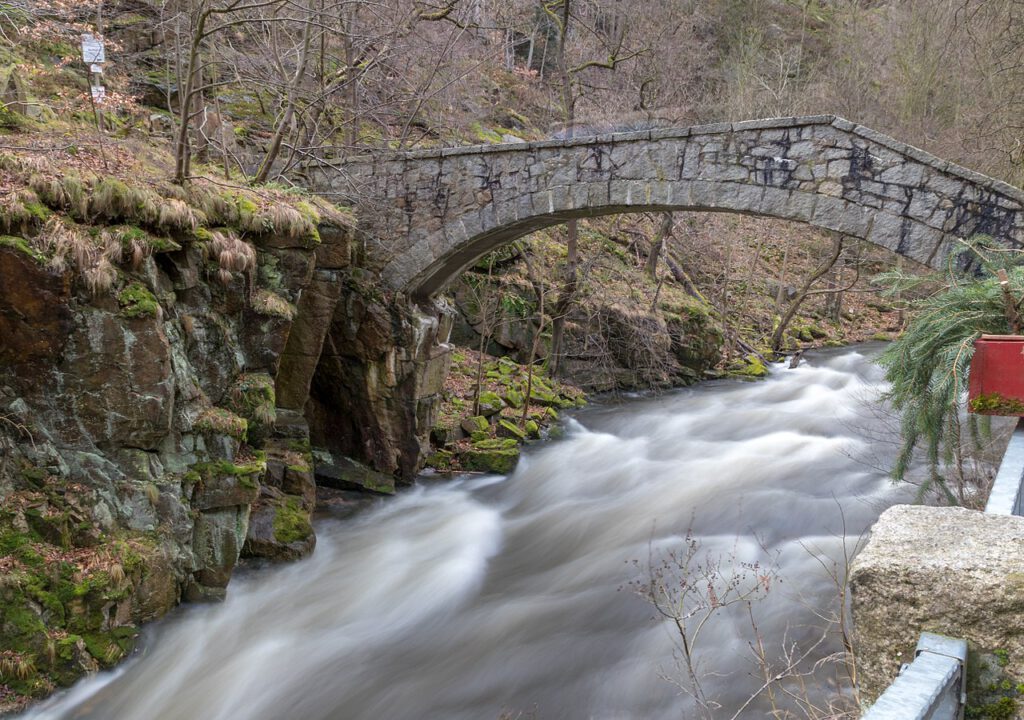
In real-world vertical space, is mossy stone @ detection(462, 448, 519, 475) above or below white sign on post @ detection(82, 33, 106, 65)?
below

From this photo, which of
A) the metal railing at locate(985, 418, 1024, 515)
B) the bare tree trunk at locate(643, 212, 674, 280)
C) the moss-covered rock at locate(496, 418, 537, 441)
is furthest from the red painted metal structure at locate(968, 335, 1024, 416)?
the bare tree trunk at locate(643, 212, 674, 280)

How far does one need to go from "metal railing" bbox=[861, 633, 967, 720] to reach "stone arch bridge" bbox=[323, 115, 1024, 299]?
5974mm

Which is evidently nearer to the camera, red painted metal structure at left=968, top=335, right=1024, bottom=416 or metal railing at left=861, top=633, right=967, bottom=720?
metal railing at left=861, top=633, right=967, bottom=720

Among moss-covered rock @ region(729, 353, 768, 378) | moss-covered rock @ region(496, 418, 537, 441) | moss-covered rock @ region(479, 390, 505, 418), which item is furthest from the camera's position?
moss-covered rock @ region(729, 353, 768, 378)

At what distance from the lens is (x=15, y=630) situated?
4594 millimetres

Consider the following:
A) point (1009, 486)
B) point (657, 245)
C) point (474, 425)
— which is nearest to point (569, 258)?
point (657, 245)

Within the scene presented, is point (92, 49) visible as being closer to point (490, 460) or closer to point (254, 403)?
point (254, 403)

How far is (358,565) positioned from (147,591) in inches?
85.7

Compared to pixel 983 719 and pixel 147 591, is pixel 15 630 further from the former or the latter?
pixel 983 719

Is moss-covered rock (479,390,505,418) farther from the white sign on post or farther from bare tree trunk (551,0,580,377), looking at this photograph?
the white sign on post

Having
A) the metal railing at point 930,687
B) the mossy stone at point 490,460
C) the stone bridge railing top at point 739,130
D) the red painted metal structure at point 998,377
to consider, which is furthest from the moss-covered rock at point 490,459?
the metal railing at point 930,687

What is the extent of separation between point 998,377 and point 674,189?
5.40m

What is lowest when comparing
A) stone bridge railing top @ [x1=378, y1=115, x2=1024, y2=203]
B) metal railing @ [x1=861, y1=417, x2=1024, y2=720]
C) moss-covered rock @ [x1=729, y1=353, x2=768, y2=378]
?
moss-covered rock @ [x1=729, y1=353, x2=768, y2=378]

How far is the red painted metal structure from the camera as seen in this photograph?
2428 millimetres
